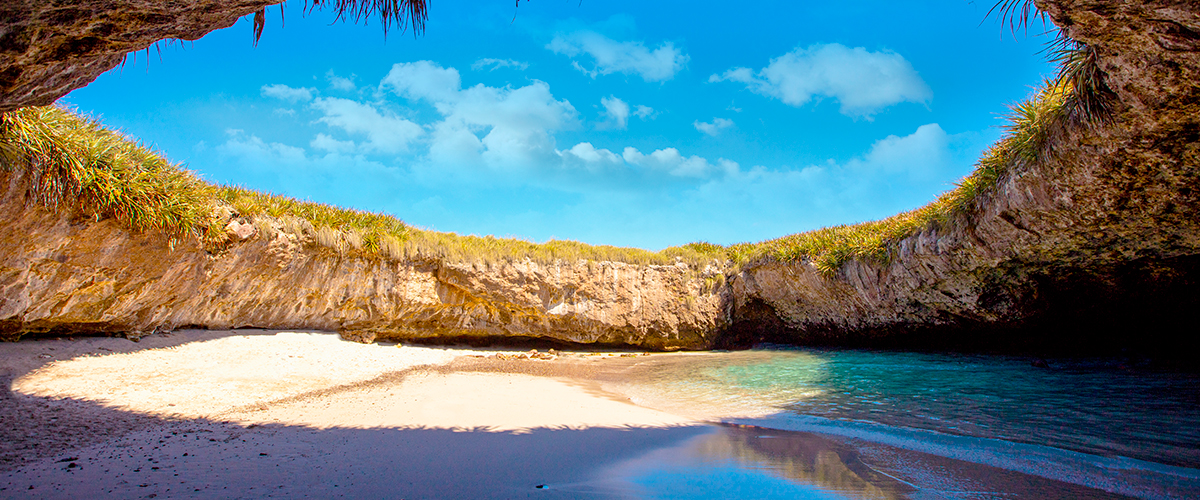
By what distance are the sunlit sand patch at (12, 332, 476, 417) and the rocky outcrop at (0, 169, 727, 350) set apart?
2.40ft

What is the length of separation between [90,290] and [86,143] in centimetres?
213

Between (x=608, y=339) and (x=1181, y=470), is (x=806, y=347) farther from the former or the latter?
(x=1181, y=470)

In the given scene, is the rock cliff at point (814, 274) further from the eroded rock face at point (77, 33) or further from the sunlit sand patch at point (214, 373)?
the sunlit sand patch at point (214, 373)

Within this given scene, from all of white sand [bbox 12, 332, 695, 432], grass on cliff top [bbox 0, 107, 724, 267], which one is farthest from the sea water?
grass on cliff top [bbox 0, 107, 724, 267]

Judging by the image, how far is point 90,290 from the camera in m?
6.17

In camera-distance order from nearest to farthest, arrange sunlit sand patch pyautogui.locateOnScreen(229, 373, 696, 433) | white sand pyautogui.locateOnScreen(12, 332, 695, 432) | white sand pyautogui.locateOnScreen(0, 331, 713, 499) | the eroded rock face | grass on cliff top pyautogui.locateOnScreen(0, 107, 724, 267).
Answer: the eroded rock face → white sand pyautogui.locateOnScreen(0, 331, 713, 499) → sunlit sand patch pyautogui.locateOnScreen(229, 373, 696, 433) → white sand pyautogui.locateOnScreen(12, 332, 695, 432) → grass on cliff top pyautogui.locateOnScreen(0, 107, 724, 267)

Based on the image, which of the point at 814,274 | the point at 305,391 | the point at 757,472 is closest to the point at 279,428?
the point at 305,391

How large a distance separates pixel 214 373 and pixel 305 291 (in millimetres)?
2926

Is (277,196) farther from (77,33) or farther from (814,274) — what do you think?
(814,274)

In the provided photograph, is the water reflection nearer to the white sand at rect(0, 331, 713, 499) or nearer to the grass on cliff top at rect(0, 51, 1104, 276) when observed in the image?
the white sand at rect(0, 331, 713, 499)

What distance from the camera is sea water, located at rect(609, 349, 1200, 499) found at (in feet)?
9.61

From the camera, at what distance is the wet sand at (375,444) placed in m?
2.72

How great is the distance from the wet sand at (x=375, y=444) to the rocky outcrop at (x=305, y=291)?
2.27 ft

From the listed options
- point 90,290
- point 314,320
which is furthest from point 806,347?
point 90,290
